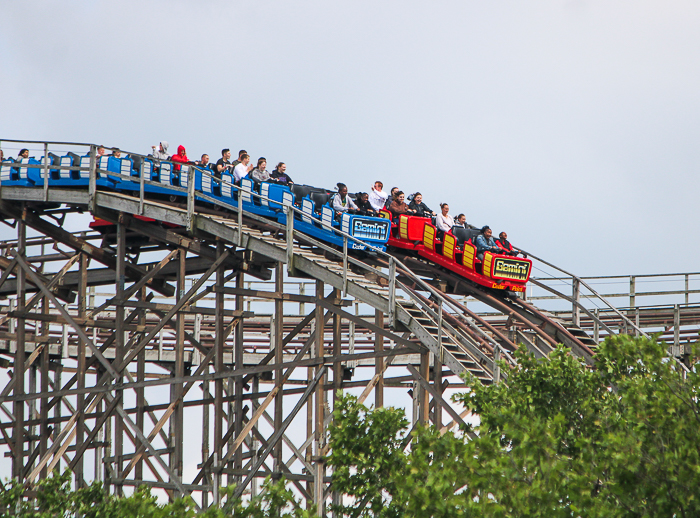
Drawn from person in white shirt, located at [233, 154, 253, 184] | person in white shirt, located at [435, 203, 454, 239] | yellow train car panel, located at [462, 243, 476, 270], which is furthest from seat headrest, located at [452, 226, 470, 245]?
person in white shirt, located at [233, 154, 253, 184]

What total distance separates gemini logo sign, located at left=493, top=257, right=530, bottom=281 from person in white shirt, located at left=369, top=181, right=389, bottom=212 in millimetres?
2750

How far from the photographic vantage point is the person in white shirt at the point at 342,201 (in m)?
21.2

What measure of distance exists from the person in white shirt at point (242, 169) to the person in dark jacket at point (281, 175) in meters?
0.52

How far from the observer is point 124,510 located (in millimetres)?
12406

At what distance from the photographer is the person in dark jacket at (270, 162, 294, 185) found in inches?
848

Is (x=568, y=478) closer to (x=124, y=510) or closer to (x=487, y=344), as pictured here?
(x=124, y=510)

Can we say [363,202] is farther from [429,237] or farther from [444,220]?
[444,220]

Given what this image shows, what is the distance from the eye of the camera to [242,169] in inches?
838

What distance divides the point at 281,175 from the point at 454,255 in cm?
398

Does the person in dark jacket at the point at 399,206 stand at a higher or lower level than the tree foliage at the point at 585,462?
higher

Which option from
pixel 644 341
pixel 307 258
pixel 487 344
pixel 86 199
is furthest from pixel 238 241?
pixel 644 341

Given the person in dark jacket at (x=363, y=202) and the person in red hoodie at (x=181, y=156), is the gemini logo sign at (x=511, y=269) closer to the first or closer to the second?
the person in dark jacket at (x=363, y=202)

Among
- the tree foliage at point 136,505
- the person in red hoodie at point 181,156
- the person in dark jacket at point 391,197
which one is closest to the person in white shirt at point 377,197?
the person in dark jacket at point 391,197

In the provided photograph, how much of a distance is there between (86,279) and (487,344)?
895cm
